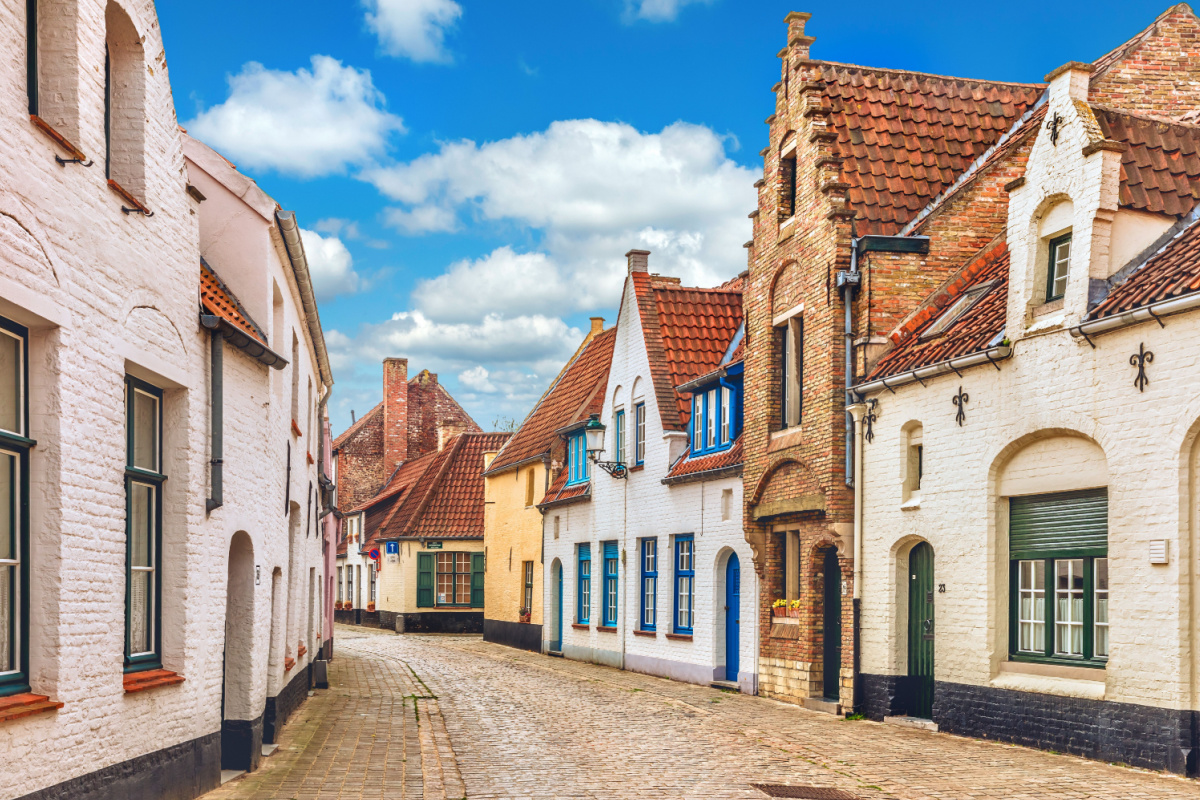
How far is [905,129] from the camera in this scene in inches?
748

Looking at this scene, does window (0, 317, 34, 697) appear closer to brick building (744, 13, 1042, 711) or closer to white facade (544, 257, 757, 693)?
brick building (744, 13, 1042, 711)

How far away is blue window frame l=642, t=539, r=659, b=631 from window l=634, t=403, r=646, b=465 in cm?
173

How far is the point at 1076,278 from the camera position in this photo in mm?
12961

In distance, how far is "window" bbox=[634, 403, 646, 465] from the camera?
25812 millimetres

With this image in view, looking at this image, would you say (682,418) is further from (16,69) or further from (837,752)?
(16,69)

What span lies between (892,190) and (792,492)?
14.8ft

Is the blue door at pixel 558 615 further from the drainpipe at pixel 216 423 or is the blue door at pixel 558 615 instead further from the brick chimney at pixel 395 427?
the brick chimney at pixel 395 427

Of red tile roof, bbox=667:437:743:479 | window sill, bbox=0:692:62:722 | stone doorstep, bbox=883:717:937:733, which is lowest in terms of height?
stone doorstep, bbox=883:717:937:733

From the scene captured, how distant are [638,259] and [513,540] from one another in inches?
436

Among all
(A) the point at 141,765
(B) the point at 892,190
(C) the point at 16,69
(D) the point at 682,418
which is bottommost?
(A) the point at 141,765

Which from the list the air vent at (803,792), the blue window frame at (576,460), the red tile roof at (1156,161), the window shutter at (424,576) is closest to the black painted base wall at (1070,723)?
the air vent at (803,792)

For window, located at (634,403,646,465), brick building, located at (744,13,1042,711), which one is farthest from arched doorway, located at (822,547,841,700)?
window, located at (634,403,646,465)

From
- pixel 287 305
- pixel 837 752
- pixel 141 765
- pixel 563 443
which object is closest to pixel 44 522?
pixel 141 765

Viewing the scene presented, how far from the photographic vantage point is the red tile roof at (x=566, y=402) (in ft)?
101
